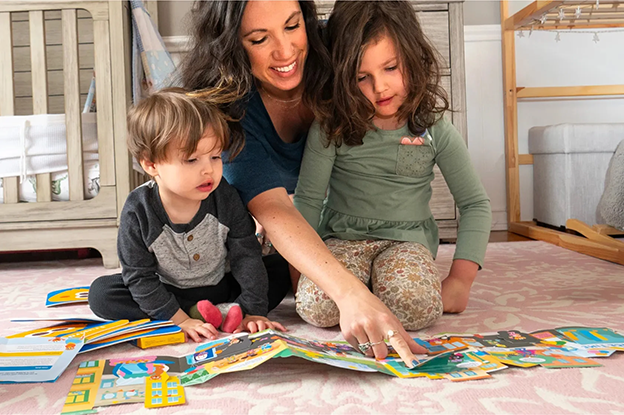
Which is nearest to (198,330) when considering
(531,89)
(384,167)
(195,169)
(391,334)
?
(195,169)

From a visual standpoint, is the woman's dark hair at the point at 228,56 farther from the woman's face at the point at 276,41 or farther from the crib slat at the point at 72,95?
the crib slat at the point at 72,95

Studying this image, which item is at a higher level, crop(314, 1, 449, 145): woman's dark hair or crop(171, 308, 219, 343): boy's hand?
crop(314, 1, 449, 145): woman's dark hair

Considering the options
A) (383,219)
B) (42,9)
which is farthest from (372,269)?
(42,9)

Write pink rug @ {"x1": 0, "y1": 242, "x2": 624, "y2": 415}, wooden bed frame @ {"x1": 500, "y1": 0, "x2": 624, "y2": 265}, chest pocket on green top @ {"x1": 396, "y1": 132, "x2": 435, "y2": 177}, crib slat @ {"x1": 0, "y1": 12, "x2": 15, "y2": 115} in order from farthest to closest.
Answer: wooden bed frame @ {"x1": 500, "y1": 0, "x2": 624, "y2": 265}
crib slat @ {"x1": 0, "y1": 12, "x2": 15, "y2": 115}
chest pocket on green top @ {"x1": 396, "y1": 132, "x2": 435, "y2": 177}
pink rug @ {"x1": 0, "y1": 242, "x2": 624, "y2": 415}

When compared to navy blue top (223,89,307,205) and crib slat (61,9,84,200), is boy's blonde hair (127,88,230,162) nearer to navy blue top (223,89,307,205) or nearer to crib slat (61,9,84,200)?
navy blue top (223,89,307,205)

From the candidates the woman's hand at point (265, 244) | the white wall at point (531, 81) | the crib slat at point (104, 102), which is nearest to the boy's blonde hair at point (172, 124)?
the woman's hand at point (265, 244)

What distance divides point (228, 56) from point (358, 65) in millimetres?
237

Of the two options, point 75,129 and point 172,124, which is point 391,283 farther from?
point 75,129

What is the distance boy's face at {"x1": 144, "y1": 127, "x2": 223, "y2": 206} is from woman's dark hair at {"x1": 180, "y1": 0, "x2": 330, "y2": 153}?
10 cm

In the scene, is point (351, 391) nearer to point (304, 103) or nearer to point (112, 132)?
point (304, 103)

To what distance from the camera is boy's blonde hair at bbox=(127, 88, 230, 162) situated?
1.02m

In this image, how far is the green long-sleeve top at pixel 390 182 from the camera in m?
1.21

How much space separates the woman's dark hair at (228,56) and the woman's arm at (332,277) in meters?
0.15

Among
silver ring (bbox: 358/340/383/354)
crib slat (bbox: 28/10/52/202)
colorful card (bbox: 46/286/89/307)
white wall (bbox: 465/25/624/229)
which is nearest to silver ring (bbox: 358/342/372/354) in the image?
silver ring (bbox: 358/340/383/354)
